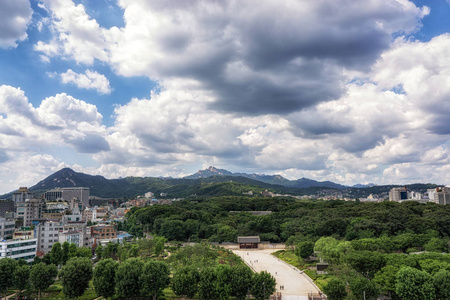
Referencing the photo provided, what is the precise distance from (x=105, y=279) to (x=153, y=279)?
5480mm

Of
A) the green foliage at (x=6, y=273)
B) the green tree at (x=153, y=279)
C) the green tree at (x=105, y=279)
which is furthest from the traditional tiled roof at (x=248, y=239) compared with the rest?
the green foliage at (x=6, y=273)

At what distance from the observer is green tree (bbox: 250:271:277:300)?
3558 centimetres

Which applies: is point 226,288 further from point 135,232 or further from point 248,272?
point 135,232

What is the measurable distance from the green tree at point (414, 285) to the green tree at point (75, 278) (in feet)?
114

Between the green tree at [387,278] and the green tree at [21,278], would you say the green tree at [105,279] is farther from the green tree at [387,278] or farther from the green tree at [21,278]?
the green tree at [387,278]

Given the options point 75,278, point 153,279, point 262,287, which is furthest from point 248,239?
point 75,278

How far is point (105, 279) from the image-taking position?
37.2 m

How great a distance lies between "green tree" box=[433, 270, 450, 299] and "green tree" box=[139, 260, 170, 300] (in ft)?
93.5

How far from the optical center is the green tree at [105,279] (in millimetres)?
37094

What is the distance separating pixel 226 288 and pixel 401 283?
17.9 metres

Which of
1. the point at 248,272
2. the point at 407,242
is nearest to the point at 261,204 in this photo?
the point at 407,242

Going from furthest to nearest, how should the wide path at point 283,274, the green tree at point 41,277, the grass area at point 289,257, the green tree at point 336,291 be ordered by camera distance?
the grass area at point 289,257 < the wide path at point 283,274 < the green tree at point 41,277 < the green tree at point 336,291

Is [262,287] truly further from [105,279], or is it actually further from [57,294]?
[57,294]

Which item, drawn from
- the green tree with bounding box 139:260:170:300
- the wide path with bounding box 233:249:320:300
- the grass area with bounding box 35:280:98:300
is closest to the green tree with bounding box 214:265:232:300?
the green tree with bounding box 139:260:170:300
